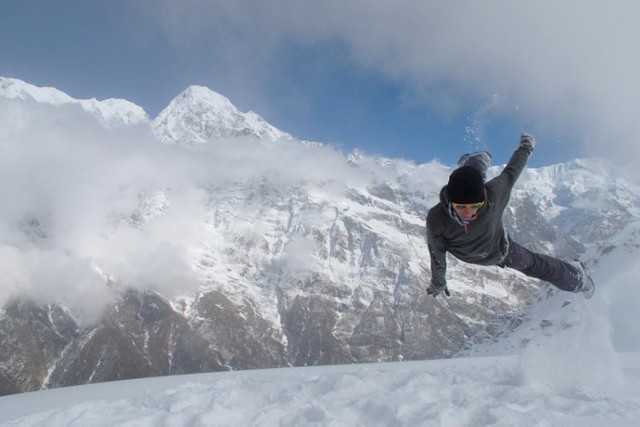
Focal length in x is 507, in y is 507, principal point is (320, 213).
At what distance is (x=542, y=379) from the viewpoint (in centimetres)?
738

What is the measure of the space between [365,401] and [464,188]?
325 cm

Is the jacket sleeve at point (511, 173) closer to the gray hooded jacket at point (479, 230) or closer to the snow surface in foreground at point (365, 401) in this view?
the gray hooded jacket at point (479, 230)

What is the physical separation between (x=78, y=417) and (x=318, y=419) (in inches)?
133

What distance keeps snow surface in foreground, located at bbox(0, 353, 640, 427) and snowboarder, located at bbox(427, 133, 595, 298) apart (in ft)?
6.17

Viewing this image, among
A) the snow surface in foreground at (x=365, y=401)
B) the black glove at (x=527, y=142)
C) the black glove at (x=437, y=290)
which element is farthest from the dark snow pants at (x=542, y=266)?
the snow surface in foreground at (x=365, y=401)

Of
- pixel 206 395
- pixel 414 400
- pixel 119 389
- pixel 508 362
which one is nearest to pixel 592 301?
pixel 508 362

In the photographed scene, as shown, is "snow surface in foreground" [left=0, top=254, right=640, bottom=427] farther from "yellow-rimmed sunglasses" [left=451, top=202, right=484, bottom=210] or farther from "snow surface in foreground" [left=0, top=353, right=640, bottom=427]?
"yellow-rimmed sunglasses" [left=451, top=202, right=484, bottom=210]

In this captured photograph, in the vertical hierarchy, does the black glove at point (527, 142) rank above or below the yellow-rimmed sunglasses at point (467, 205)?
above

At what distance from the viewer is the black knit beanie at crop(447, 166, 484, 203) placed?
712 cm

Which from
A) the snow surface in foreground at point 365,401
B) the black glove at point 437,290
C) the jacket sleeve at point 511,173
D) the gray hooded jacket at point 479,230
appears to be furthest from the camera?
the black glove at point 437,290

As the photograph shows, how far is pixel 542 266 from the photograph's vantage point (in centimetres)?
1002

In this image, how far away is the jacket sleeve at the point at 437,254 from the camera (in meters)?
8.35

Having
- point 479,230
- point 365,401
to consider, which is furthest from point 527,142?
point 365,401

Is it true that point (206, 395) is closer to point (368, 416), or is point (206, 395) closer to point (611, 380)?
point (368, 416)
